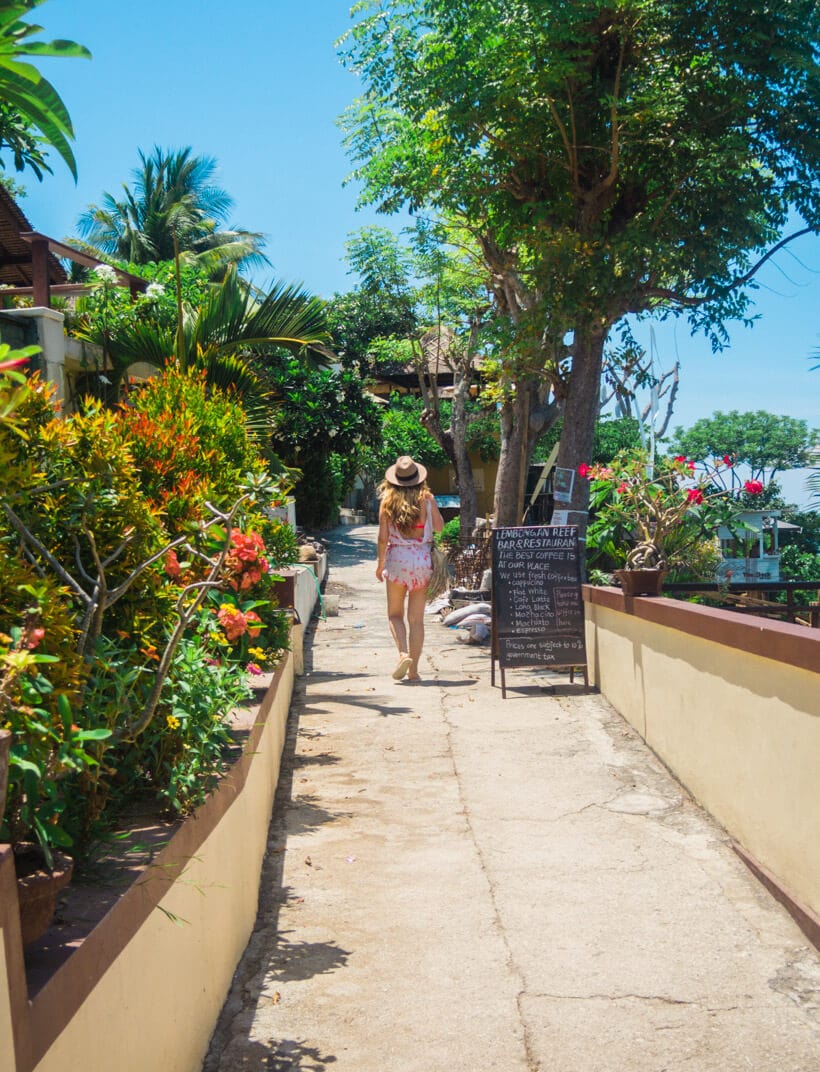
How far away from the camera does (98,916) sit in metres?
2.09

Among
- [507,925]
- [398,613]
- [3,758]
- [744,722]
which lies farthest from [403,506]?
[3,758]

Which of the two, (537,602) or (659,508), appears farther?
(537,602)

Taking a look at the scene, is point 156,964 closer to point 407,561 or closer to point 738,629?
point 738,629

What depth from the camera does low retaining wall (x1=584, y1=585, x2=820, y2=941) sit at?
12.3ft

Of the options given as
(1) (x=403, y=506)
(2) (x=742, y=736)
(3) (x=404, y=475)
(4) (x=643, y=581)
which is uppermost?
(3) (x=404, y=475)

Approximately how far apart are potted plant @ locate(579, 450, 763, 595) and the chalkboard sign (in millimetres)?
537

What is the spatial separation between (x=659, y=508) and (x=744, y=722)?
2.82m

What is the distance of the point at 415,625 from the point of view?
8.59 metres

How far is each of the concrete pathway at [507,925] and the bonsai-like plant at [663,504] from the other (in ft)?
4.12

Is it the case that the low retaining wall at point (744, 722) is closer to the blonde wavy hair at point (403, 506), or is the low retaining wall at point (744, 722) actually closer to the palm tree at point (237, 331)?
the blonde wavy hair at point (403, 506)

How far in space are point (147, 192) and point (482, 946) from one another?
36498mm

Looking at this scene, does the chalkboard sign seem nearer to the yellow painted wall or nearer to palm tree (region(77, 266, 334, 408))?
the yellow painted wall

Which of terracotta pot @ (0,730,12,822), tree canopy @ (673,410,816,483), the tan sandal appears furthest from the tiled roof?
tree canopy @ (673,410,816,483)

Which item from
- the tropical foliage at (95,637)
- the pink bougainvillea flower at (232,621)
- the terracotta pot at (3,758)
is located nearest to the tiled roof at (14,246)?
the pink bougainvillea flower at (232,621)
